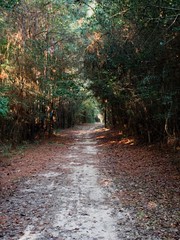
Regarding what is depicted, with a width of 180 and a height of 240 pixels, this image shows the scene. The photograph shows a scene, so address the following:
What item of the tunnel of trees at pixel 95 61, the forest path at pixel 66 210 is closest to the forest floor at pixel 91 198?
the forest path at pixel 66 210

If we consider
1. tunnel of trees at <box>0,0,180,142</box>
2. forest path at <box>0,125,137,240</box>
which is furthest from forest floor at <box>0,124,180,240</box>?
tunnel of trees at <box>0,0,180,142</box>

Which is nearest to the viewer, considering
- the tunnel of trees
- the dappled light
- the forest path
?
the forest path

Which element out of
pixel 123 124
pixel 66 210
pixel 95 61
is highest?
pixel 95 61

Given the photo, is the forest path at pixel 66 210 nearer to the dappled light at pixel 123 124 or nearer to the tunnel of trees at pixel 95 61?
the dappled light at pixel 123 124

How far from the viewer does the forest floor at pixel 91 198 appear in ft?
17.9

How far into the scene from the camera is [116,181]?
9.45 m

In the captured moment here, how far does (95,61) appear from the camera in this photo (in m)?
17.4

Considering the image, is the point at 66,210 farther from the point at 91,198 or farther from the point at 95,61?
the point at 95,61

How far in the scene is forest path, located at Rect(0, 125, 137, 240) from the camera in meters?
5.35

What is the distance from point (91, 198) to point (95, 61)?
11215mm

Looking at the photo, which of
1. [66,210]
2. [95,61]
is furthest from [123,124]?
[66,210]

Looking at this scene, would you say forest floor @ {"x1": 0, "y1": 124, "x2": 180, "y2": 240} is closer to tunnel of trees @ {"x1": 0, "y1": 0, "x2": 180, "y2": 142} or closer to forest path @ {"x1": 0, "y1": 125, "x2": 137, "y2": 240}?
forest path @ {"x1": 0, "y1": 125, "x2": 137, "y2": 240}

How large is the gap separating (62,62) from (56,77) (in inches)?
62.6

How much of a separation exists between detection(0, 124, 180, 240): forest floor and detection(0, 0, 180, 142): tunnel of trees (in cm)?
234
